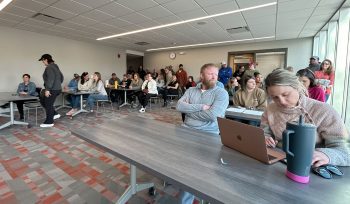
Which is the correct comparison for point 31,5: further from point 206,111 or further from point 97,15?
point 206,111

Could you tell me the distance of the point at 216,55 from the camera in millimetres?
9008

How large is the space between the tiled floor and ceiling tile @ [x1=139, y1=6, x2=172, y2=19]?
3.11 m

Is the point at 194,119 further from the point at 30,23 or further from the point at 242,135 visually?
the point at 30,23

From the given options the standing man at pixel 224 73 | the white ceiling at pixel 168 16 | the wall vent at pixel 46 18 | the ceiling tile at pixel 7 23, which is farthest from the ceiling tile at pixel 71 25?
the standing man at pixel 224 73

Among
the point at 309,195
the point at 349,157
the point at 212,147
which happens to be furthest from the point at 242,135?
the point at 349,157

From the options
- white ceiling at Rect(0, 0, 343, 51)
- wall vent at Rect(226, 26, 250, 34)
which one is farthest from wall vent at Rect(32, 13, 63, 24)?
wall vent at Rect(226, 26, 250, 34)

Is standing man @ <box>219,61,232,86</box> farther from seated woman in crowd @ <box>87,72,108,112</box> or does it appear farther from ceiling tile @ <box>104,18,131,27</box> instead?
seated woman in crowd @ <box>87,72,108,112</box>

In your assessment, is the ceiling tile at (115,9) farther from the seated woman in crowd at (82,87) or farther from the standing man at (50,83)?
the seated woman in crowd at (82,87)

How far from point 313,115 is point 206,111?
89 centimetres

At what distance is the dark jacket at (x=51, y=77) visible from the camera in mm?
4119

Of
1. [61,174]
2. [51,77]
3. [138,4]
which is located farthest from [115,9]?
[61,174]

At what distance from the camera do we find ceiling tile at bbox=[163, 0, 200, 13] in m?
3.85

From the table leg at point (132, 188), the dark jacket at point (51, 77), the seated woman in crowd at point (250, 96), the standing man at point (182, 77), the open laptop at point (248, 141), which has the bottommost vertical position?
the table leg at point (132, 188)

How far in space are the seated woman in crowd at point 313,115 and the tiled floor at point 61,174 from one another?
50.7 inches
